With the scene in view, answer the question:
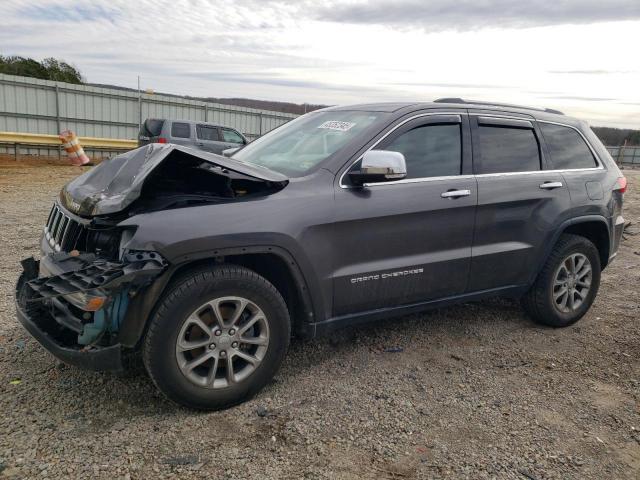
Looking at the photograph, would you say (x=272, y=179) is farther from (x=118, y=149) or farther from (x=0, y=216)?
(x=118, y=149)

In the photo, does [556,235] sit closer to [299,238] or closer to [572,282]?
[572,282]

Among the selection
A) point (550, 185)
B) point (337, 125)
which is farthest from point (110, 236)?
point (550, 185)

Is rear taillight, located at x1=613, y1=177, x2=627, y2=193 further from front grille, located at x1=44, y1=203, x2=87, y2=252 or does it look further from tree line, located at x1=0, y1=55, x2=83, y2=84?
tree line, located at x1=0, y1=55, x2=83, y2=84

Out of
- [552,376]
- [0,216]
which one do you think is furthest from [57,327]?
[0,216]

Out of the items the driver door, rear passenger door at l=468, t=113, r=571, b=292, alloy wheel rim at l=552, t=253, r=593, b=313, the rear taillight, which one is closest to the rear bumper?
the driver door

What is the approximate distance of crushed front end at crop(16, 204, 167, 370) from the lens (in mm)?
2684

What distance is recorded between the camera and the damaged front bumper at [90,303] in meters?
2.68

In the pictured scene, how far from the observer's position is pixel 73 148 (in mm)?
17656

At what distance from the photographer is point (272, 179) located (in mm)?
3191

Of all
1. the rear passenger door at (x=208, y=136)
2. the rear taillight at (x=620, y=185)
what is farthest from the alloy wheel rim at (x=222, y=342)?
the rear passenger door at (x=208, y=136)

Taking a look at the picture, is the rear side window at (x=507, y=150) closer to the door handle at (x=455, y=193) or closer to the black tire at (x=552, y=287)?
the door handle at (x=455, y=193)

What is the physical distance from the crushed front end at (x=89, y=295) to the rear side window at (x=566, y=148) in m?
3.41

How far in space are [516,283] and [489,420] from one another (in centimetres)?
150

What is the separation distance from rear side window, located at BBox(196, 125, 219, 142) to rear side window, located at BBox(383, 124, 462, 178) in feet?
44.8
